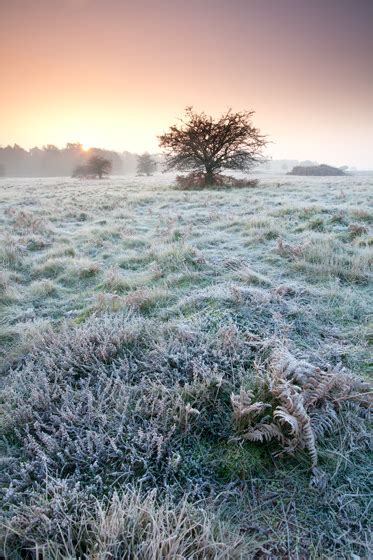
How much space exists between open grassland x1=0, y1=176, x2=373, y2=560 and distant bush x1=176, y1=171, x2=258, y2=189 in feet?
52.6

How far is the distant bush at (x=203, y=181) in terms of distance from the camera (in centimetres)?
1967

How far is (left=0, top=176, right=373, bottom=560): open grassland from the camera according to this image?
152cm

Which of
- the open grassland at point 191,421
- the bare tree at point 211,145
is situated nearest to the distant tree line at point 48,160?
the bare tree at point 211,145

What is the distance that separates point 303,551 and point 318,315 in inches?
96.0

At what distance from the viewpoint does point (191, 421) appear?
2.12 metres

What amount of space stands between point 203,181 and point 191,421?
19.6 meters

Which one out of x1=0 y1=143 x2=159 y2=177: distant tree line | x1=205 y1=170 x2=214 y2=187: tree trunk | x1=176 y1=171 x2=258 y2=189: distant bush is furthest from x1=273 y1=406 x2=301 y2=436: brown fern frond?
x1=0 y1=143 x2=159 y2=177: distant tree line

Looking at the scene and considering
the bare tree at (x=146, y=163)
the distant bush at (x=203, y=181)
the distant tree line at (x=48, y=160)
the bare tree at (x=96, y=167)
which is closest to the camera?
the distant bush at (x=203, y=181)

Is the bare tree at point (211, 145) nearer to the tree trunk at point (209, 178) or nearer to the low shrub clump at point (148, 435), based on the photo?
the tree trunk at point (209, 178)

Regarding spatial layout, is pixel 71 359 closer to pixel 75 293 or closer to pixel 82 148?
pixel 75 293

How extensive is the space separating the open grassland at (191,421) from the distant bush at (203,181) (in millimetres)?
16039

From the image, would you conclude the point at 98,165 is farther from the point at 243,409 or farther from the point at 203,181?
the point at 243,409

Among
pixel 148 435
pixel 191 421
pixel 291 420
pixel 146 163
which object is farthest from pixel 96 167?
pixel 291 420

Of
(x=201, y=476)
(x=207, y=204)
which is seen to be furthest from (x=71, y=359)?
(x=207, y=204)
